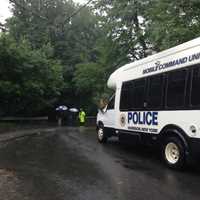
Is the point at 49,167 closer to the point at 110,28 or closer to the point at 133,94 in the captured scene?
the point at 133,94

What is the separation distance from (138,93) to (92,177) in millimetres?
3878

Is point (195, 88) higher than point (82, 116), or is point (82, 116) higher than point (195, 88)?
point (195, 88)

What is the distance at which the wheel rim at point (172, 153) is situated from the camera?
8.48 metres

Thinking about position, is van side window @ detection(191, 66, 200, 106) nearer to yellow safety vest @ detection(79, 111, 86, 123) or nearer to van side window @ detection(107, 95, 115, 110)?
van side window @ detection(107, 95, 115, 110)

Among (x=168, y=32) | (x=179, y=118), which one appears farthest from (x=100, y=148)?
(x=168, y=32)

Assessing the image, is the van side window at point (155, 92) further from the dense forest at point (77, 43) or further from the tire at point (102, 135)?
the dense forest at point (77, 43)

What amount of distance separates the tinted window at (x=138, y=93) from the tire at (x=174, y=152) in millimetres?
1912

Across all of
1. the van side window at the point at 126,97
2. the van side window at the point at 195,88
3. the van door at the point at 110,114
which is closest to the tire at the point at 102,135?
the van door at the point at 110,114

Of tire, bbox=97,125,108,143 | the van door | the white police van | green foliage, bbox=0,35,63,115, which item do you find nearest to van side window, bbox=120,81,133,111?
the white police van

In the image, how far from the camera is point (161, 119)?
9078 millimetres

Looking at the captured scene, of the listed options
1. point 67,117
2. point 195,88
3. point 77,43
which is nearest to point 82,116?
point 67,117

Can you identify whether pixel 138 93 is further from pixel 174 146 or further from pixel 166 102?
pixel 174 146

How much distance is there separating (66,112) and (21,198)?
29.3 metres

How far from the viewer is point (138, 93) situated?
1060cm
